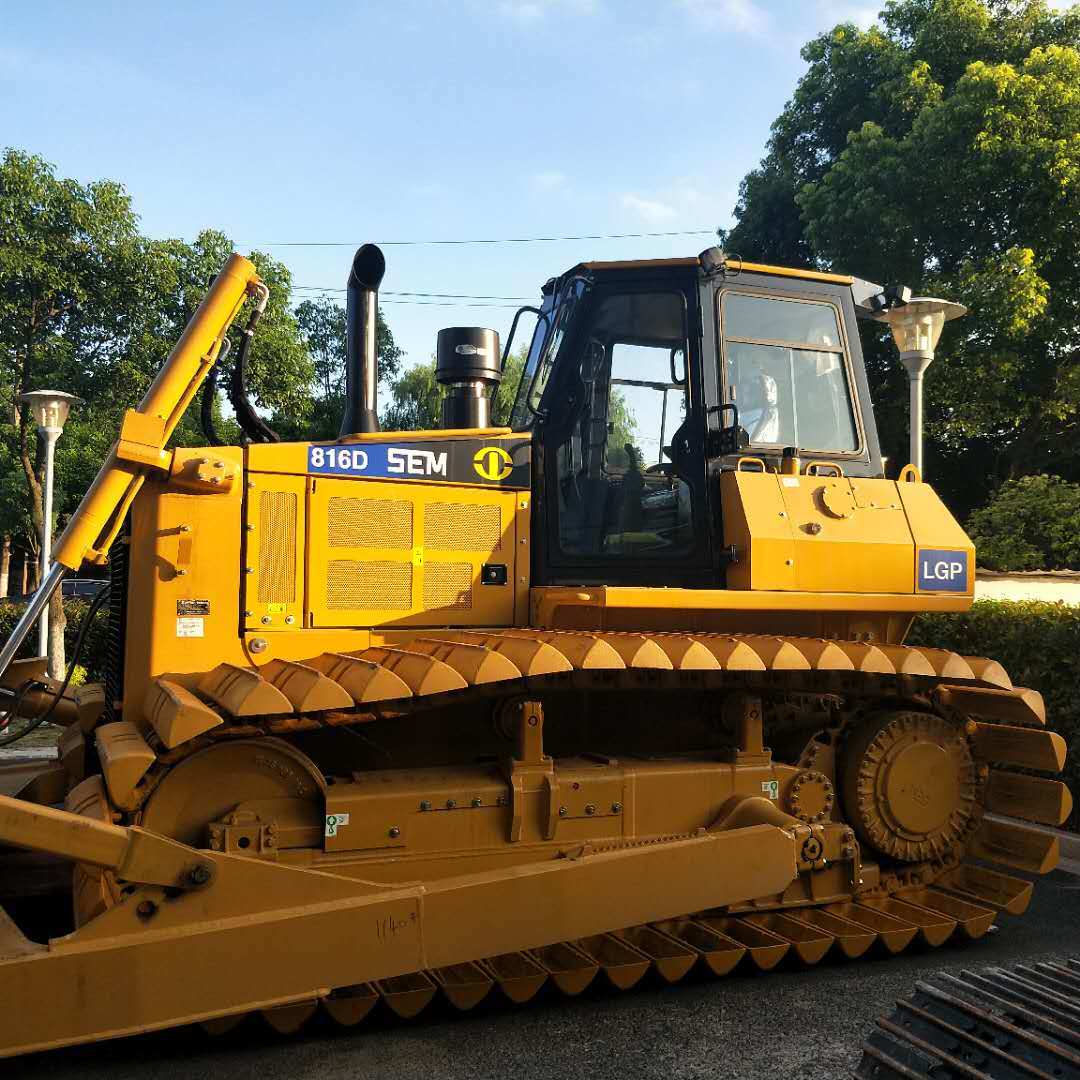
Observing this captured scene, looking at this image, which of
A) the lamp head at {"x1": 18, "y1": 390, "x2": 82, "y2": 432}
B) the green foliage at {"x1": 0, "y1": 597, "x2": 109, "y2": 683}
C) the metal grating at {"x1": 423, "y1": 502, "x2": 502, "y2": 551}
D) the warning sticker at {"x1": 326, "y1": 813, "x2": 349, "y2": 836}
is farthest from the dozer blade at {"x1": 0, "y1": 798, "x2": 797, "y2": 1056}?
the lamp head at {"x1": 18, "y1": 390, "x2": 82, "y2": 432}

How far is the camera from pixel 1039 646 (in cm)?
770

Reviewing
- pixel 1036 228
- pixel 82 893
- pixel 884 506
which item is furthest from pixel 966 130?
pixel 82 893

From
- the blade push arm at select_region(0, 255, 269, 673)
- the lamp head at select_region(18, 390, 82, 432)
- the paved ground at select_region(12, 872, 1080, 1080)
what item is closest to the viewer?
the paved ground at select_region(12, 872, 1080, 1080)

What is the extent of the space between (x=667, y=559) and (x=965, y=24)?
19.0 meters

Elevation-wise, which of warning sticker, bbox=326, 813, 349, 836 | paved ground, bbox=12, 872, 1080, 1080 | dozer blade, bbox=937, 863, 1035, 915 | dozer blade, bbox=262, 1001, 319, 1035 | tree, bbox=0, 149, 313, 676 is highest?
tree, bbox=0, 149, 313, 676

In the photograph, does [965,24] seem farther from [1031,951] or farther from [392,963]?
[392,963]

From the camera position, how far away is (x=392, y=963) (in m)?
3.77

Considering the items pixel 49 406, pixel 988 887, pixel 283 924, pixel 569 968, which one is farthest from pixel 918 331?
pixel 49 406

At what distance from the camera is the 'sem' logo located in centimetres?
498

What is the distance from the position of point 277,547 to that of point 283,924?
5.47 feet

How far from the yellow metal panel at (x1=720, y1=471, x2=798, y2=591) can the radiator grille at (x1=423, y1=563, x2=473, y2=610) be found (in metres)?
1.28

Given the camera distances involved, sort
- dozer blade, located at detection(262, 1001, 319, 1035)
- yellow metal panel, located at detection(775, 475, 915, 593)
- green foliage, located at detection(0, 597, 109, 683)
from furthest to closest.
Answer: green foliage, located at detection(0, 597, 109, 683)
yellow metal panel, located at detection(775, 475, 915, 593)
dozer blade, located at detection(262, 1001, 319, 1035)

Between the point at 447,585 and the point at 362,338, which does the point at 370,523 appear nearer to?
the point at 447,585

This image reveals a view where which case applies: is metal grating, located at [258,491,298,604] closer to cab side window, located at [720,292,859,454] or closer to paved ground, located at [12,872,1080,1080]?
paved ground, located at [12,872,1080,1080]
